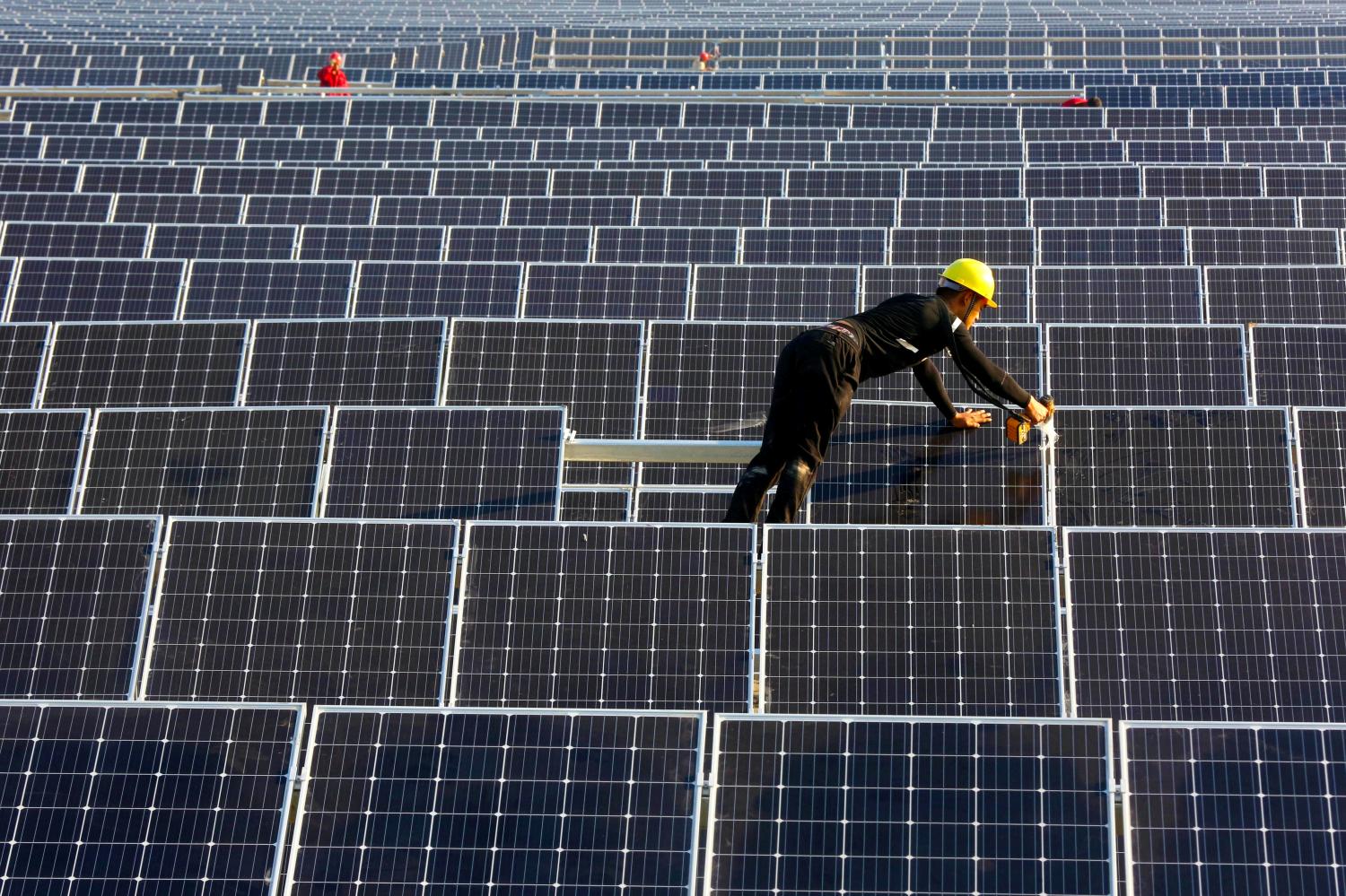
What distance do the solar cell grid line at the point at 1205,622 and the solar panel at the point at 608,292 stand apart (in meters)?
8.15

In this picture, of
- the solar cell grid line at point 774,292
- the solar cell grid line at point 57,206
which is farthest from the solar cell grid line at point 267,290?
the solar cell grid line at point 57,206

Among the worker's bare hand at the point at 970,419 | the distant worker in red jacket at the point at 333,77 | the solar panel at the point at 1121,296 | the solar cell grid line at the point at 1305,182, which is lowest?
the worker's bare hand at the point at 970,419

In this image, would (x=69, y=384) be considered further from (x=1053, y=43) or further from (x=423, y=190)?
(x=1053, y=43)

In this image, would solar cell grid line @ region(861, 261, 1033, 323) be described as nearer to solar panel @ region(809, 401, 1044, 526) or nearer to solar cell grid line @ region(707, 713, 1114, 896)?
solar panel @ region(809, 401, 1044, 526)

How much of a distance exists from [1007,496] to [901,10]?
39133 millimetres

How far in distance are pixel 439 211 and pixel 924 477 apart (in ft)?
43.4

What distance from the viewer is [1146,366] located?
1287cm

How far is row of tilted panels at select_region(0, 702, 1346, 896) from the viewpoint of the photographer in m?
7.57

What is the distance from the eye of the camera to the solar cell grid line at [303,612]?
31.1ft

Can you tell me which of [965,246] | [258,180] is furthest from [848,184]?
[258,180]

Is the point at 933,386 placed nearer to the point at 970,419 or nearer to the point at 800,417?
the point at 970,419

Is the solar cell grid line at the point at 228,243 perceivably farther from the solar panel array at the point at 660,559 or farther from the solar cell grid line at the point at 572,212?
the solar cell grid line at the point at 572,212

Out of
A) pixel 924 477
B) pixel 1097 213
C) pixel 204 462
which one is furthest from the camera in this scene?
pixel 1097 213

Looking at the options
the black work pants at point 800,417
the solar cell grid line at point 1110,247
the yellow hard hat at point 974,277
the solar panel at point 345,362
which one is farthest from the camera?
the solar cell grid line at point 1110,247
